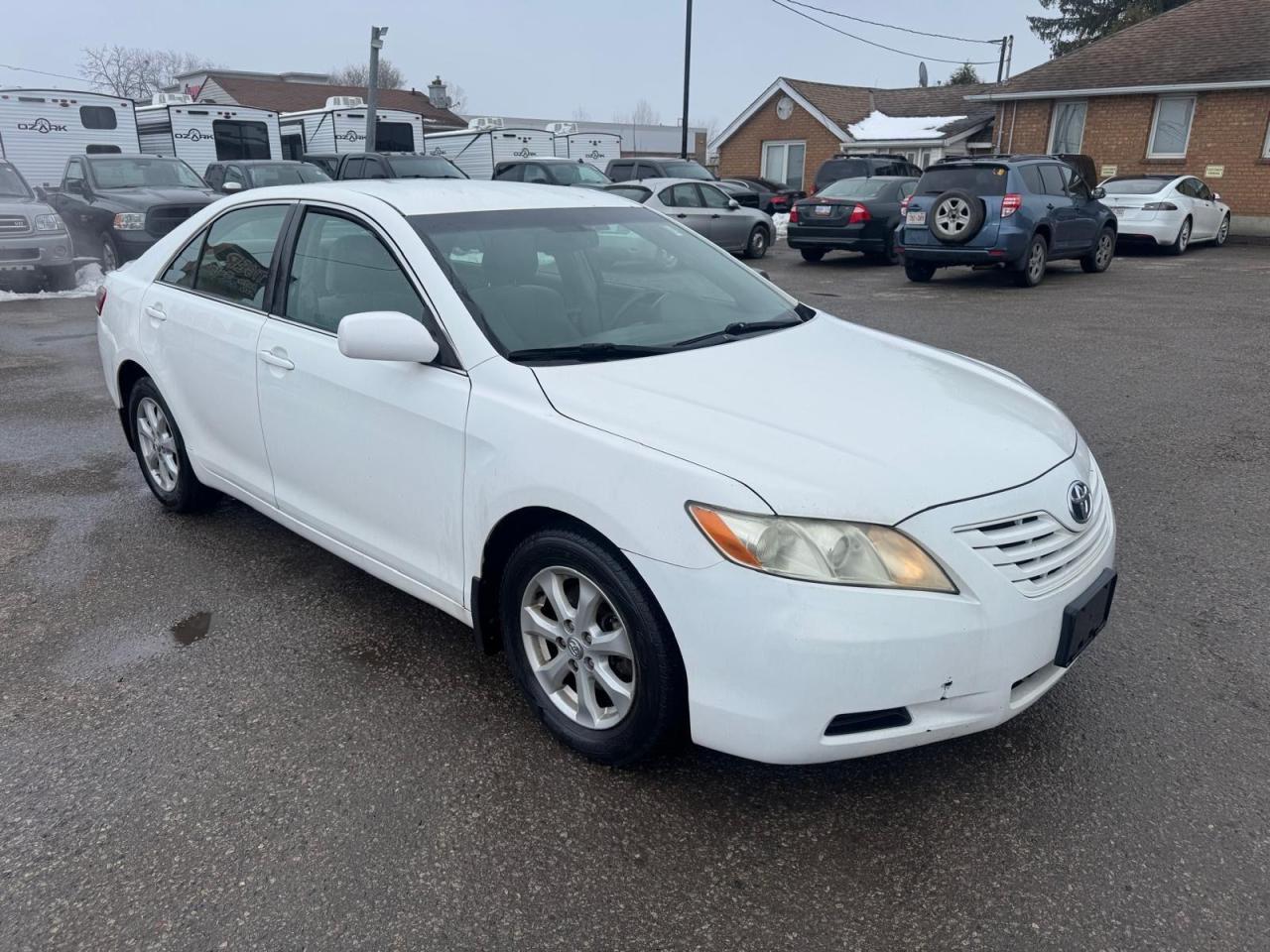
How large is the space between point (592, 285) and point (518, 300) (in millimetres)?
381

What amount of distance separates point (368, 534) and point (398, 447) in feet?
1.35

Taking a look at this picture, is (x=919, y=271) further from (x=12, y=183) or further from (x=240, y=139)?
(x=240, y=139)

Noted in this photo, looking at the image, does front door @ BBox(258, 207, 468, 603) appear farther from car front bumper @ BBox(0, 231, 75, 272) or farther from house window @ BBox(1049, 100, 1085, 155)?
house window @ BBox(1049, 100, 1085, 155)

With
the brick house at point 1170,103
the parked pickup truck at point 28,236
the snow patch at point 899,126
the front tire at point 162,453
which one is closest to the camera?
the front tire at point 162,453

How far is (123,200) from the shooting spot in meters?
13.4

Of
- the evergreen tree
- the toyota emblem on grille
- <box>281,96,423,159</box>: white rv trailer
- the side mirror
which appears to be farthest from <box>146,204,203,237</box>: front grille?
the evergreen tree

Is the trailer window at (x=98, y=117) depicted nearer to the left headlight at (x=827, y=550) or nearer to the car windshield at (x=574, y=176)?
the car windshield at (x=574, y=176)

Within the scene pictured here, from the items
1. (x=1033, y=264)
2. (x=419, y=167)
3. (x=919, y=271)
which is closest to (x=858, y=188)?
(x=919, y=271)

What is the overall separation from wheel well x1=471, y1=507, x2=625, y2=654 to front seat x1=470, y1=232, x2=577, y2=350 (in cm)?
55

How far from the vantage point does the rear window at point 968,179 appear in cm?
1230

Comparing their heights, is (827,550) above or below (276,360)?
below

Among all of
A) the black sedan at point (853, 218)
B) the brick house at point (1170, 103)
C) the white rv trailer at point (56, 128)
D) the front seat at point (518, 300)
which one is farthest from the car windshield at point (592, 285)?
the brick house at point (1170, 103)

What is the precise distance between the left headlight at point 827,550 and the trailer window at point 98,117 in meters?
19.7

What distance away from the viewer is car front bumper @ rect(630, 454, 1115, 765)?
2.20 metres
